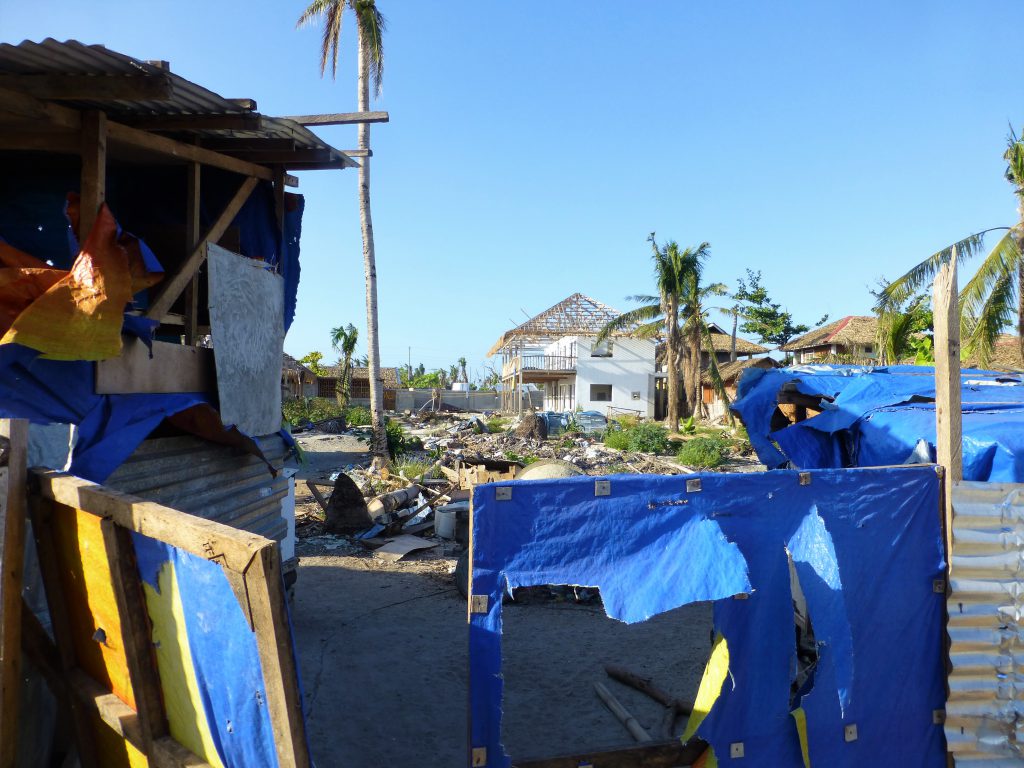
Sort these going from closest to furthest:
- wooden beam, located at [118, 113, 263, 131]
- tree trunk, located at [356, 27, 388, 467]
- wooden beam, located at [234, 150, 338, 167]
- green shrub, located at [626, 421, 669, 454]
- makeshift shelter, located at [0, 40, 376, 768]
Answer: makeshift shelter, located at [0, 40, 376, 768], wooden beam, located at [118, 113, 263, 131], wooden beam, located at [234, 150, 338, 167], tree trunk, located at [356, 27, 388, 467], green shrub, located at [626, 421, 669, 454]

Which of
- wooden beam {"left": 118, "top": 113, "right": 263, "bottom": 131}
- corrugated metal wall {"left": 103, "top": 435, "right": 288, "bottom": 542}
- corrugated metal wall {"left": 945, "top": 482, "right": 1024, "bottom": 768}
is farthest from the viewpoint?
wooden beam {"left": 118, "top": 113, "right": 263, "bottom": 131}

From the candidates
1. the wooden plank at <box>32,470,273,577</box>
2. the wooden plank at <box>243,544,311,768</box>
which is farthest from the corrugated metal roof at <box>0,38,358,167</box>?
the wooden plank at <box>243,544,311,768</box>

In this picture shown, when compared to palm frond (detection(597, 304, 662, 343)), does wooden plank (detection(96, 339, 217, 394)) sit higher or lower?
lower

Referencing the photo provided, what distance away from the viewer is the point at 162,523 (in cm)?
212

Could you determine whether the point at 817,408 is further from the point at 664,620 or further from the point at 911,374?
the point at 664,620

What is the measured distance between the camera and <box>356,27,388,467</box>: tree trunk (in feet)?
55.9

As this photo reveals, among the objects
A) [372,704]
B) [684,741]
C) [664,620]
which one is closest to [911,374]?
[664,620]

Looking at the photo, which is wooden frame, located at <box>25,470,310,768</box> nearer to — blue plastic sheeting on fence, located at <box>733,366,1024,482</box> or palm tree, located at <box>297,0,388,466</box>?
blue plastic sheeting on fence, located at <box>733,366,1024,482</box>

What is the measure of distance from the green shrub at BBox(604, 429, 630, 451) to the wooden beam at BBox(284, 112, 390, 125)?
16557mm

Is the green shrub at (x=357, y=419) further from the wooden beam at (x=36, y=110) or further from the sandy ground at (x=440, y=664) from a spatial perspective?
the wooden beam at (x=36, y=110)

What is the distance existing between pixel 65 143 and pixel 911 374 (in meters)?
7.54

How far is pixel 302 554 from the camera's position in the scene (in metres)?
10.6

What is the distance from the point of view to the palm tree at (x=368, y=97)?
17.1 m

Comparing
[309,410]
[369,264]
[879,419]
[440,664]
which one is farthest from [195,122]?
[309,410]
